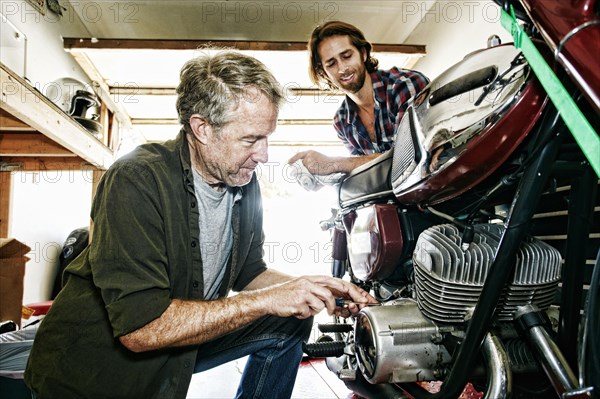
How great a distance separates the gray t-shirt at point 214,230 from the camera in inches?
41.1

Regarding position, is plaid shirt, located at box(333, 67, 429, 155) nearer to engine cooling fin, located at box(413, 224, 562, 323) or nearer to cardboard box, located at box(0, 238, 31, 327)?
engine cooling fin, located at box(413, 224, 562, 323)

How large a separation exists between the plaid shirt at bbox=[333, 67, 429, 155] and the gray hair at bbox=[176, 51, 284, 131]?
602 mm

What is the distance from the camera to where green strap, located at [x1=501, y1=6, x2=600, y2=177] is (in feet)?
1.46

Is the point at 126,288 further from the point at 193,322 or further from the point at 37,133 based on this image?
the point at 37,133

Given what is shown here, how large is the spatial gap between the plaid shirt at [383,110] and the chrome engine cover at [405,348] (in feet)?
2.66

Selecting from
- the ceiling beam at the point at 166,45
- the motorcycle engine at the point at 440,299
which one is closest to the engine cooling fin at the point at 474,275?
the motorcycle engine at the point at 440,299

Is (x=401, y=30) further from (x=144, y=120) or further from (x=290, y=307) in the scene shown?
(x=290, y=307)

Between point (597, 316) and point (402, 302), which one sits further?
point (402, 302)

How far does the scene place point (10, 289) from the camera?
1.69 meters

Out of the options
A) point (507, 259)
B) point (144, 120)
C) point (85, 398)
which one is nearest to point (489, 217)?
point (507, 259)

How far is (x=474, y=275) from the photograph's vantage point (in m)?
0.74

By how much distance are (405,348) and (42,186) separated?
2598 mm

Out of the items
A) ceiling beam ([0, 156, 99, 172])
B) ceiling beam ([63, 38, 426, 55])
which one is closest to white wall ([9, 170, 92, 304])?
ceiling beam ([0, 156, 99, 172])

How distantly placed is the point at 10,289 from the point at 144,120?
2667 millimetres
